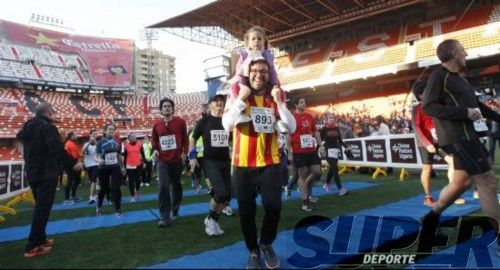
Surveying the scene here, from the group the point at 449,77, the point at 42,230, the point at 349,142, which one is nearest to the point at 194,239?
the point at 42,230

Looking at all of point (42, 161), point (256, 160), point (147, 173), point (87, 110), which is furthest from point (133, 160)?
point (87, 110)

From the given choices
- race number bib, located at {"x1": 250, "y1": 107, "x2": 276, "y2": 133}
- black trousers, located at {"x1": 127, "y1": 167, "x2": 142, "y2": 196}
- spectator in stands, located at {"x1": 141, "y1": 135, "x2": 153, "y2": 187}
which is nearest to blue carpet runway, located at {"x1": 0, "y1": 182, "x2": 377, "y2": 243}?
black trousers, located at {"x1": 127, "y1": 167, "x2": 142, "y2": 196}

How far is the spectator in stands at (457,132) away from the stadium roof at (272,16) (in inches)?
1087

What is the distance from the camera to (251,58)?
3688 millimetres

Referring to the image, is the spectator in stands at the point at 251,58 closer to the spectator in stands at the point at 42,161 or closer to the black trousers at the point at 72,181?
the spectator in stands at the point at 42,161

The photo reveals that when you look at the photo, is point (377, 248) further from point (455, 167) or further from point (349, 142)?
point (349, 142)

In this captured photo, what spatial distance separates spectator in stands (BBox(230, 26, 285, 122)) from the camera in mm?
3707

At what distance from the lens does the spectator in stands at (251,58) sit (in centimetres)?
371

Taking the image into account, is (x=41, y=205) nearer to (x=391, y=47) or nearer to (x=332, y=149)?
(x=332, y=149)

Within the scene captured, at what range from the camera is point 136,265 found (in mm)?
4027

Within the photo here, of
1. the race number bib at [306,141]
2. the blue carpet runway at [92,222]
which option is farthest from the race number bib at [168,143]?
the race number bib at [306,141]

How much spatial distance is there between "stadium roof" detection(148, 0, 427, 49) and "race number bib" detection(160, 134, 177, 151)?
87.1ft

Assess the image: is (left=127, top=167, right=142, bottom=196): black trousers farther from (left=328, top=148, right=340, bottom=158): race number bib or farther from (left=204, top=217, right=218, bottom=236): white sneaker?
(left=204, top=217, right=218, bottom=236): white sneaker

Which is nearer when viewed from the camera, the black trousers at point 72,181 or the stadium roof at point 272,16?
the black trousers at point 72,181
